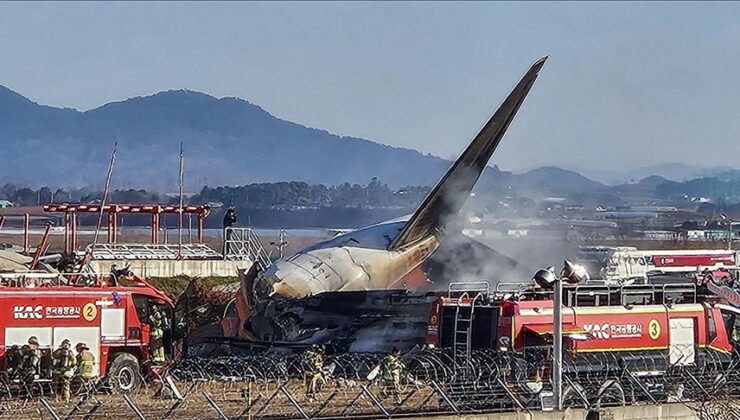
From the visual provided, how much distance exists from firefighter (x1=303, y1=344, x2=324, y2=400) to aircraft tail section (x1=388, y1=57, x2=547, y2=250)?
67.0 ft

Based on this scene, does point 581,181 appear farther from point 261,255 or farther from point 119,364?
point 119,364

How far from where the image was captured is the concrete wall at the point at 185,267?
58156mm

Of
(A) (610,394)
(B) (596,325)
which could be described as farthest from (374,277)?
(A) (610,394)

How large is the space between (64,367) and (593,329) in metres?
11.6

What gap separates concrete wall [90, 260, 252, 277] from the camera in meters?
58.2

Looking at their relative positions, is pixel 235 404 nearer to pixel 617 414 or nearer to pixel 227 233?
pixel 617 414

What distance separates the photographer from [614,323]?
31125 millimetres

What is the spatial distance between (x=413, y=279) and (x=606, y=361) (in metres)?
22.2

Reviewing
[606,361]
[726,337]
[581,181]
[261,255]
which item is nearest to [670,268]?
[261,255]

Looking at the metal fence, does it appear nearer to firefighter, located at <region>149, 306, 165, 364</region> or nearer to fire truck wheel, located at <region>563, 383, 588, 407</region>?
fire truck wheel, located at <region>563, 383, 588, 407</region>

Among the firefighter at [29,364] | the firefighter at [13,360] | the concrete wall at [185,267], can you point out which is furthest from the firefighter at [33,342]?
the concrete wall at [185,267]

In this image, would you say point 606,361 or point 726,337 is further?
point 726,337

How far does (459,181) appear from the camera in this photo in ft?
166

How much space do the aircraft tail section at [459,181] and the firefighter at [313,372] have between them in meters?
20.4
